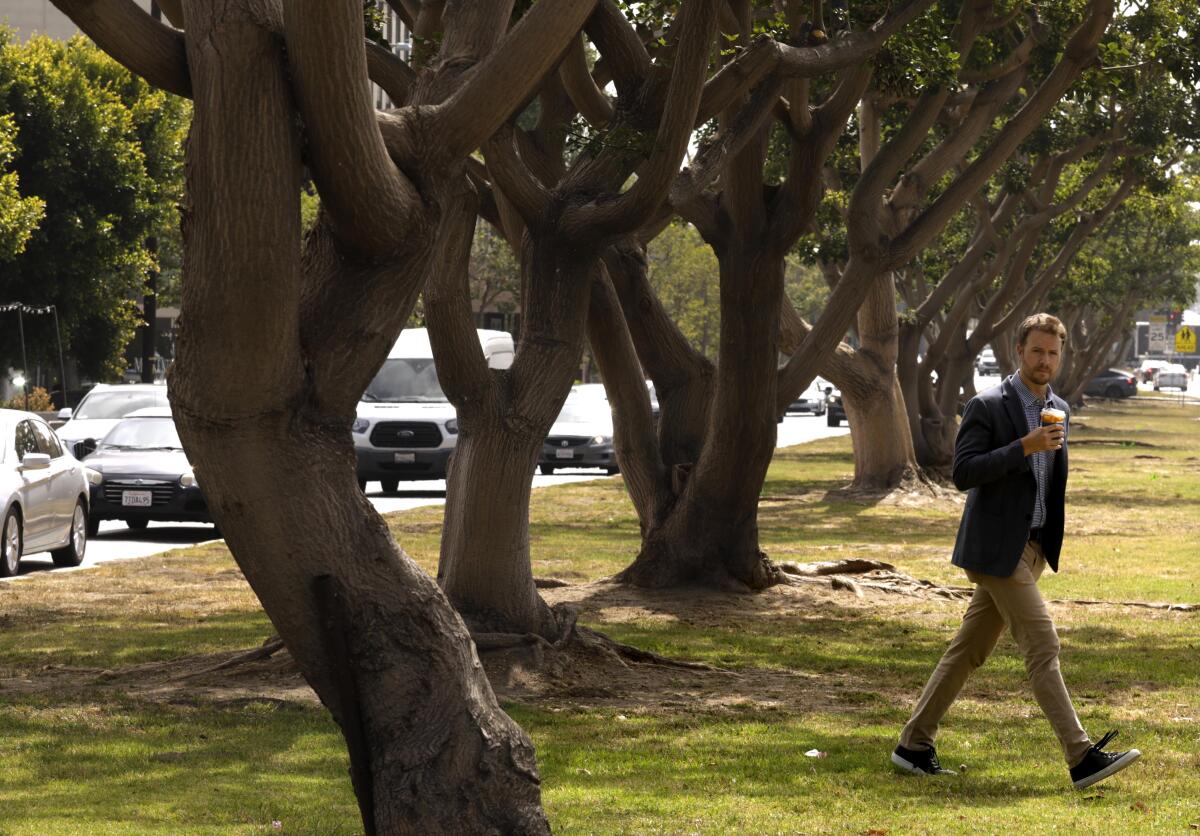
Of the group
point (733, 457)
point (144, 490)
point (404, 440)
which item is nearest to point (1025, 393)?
point (733, 457)

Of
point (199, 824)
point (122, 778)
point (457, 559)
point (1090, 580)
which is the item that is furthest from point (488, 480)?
point (1090, 580)

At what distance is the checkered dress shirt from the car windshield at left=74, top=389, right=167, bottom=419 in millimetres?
21590

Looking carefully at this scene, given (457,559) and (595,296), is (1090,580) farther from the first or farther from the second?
(457,559)

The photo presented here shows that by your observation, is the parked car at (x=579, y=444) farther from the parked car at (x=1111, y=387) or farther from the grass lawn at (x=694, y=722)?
the parked car at (x=1111, y=387)

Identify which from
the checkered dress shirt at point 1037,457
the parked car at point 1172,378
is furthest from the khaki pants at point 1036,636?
the parked car at point 1172,378

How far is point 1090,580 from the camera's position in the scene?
17.2 meters

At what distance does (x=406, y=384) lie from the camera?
98.0ft

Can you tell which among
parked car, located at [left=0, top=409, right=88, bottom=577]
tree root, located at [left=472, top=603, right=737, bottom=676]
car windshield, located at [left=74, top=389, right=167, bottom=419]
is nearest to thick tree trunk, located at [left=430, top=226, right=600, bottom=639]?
tree root, located at [left=472, top=603, right=737, bottom=676]

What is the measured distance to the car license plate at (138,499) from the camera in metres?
21.1

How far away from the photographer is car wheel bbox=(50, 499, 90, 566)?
17.9 metres

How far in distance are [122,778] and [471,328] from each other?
4.36 m

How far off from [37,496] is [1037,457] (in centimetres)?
1129

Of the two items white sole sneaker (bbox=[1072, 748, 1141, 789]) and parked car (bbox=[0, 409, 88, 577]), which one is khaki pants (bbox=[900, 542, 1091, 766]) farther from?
parked car (bbox=[0, 409, 88, 577])

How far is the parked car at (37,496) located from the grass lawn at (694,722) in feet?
1.69
